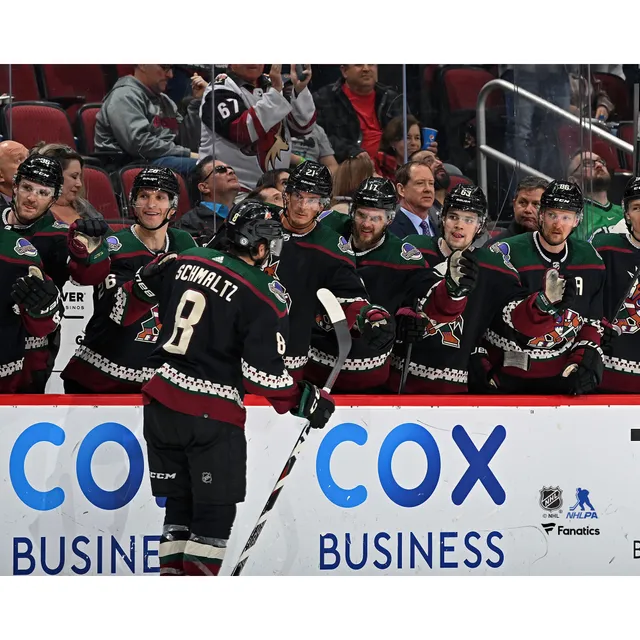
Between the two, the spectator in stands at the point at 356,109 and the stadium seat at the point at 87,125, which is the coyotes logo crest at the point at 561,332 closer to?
the spectator in stands at the point at 356,109

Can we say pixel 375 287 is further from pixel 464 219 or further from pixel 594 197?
pixel 594 197

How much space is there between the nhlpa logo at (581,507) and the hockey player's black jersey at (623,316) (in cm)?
67

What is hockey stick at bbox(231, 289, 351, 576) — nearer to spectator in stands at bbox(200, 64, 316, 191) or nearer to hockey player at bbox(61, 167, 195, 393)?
hockey player at bbox(61, 167, 195, 393)

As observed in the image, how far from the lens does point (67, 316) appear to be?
6105 mm

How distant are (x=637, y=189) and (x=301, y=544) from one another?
217 centimetres

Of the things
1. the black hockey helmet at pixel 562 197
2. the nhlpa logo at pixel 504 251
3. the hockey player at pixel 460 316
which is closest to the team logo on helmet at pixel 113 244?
the hockey player at pixel 460 316

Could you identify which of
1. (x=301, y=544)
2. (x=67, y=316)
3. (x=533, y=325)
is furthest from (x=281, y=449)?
(x=67, y=316)

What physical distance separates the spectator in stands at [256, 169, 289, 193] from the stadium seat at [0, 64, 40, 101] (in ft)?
4.08

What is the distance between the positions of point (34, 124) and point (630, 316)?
10.2 ft

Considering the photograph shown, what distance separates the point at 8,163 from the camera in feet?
18.7

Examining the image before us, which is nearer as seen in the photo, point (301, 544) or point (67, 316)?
point (301, 544)

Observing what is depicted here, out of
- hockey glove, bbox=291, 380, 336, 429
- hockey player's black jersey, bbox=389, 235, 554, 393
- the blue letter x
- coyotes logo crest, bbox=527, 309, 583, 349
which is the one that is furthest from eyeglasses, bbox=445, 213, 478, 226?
hockey glove, bbox=291, 380, 336, 429

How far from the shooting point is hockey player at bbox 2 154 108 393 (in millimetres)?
4949
